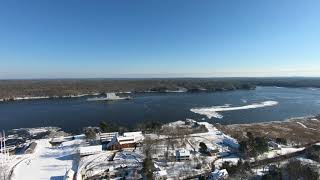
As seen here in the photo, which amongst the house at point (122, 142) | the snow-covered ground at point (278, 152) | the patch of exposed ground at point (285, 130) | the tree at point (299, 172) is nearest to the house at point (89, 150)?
the house at point (122, 142)

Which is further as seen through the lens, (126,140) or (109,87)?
(109,87)

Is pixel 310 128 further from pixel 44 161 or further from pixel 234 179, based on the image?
pixel 44 161

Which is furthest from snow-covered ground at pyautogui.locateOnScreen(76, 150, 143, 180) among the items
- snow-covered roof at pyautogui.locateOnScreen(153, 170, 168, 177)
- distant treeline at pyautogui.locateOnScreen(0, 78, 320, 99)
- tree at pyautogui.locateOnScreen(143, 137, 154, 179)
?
distant treeline at pyautogui.locateOnScreen(0, 78, 320, 99)

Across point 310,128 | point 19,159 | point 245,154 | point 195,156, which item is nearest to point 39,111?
point 19,159

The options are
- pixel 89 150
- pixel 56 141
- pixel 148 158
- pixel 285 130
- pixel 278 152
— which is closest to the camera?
pixel 148 158

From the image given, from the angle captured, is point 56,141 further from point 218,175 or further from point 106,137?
point 218,175

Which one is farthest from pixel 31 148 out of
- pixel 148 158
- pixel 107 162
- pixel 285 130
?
pixel 285 130

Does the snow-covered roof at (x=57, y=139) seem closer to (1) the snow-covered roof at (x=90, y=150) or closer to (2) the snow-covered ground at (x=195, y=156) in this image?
(1) the snow-covered roof at (x=90, y=150)
